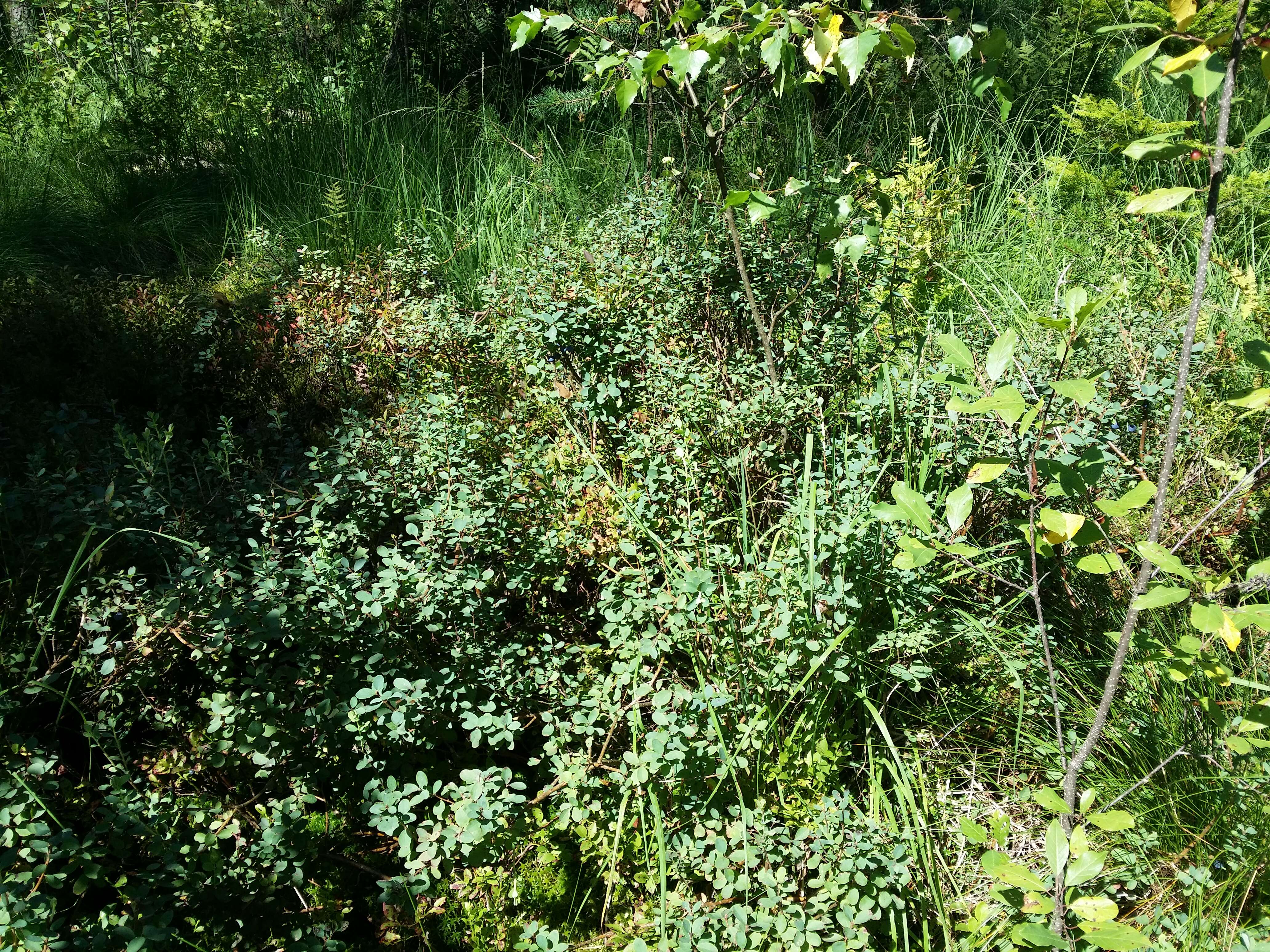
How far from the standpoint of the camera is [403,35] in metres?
5.61

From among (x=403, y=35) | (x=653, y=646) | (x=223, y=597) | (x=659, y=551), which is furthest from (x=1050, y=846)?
(x=403, y=35)

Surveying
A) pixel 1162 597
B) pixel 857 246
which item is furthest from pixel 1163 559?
pixel 857 246

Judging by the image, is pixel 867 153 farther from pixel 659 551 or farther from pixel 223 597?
pixel 223 597

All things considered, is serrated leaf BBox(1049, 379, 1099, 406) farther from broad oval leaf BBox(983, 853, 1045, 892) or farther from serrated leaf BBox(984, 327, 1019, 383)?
broad oval leaf BBox(983, 853, 1045, 892)

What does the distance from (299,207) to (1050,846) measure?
448cm

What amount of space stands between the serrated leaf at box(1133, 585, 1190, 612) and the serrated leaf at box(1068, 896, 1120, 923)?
0.47m

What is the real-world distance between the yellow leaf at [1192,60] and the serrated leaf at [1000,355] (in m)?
0.45

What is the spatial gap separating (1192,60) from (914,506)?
80 cm

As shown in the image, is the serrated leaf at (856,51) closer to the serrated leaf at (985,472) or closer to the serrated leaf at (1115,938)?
the serrated leaf at (985,472)

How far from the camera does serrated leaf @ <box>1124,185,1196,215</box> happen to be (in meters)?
1.37

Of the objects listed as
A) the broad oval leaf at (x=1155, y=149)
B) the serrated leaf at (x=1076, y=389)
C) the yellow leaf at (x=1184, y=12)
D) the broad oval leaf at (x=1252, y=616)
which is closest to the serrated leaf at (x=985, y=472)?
the serrated leaf at (x=1076, y=389)

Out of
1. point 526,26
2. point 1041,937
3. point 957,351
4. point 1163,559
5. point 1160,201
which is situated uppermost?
point 526,26

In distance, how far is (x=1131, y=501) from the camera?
143 cm

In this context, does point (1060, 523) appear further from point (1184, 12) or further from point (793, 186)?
point (793, 186)
